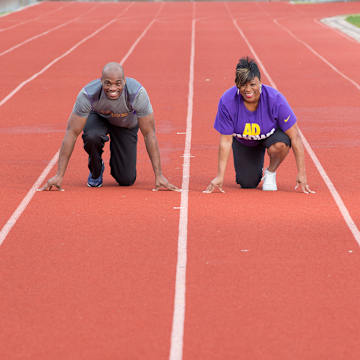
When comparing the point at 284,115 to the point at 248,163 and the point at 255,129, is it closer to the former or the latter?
the point at 255,129

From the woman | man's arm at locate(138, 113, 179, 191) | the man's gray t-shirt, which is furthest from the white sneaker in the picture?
the man's gray t-shirt

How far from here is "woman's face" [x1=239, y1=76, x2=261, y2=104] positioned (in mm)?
6355

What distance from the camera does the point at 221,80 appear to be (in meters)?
14.8

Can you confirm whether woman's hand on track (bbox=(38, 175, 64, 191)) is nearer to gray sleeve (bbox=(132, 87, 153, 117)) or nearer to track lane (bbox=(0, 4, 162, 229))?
track lane (bbox=(0, 4, 162, 229))

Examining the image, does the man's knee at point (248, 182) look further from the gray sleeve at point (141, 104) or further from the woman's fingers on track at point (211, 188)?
the gray sleeve at point (141, 104)

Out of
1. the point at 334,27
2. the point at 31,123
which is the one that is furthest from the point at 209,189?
the point at 334,27

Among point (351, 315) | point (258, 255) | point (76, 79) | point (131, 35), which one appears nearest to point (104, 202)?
point (258, 255)

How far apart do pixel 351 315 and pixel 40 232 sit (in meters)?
2.40

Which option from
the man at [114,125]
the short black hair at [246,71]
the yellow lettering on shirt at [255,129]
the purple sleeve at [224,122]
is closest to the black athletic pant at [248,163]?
the yellow lettering on shirt at [255,129]

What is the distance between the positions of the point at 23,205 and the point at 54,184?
42 cm

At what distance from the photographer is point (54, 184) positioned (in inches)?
273

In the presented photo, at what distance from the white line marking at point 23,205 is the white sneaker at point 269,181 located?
1.89m

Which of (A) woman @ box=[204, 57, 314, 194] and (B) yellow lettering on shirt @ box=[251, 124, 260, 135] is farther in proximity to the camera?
(B) yellow lettering on shirt @ box=[251, 124, 260, 135]

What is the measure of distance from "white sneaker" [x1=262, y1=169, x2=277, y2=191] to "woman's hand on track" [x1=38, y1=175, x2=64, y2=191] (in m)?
1.66
